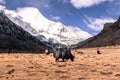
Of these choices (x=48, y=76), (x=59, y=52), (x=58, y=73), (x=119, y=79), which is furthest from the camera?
(x=59, y=52)

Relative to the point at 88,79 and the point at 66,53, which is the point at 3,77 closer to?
the point at 88,79

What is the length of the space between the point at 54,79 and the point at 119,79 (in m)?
5.93

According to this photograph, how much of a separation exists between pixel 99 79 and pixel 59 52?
23.2m

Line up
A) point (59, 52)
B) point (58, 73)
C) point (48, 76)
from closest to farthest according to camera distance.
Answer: point (48, 76)
point (58, 73)
point (59, 52)

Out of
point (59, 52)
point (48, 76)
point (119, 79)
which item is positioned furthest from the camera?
point (59, 52)

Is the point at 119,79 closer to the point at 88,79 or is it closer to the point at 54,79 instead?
the point at 88,79

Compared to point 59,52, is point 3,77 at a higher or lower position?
lower

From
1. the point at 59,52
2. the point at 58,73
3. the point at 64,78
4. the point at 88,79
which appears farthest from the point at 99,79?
the point at 59,52

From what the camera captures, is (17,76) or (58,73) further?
(58,73)

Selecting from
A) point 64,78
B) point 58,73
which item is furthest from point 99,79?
point 58,73

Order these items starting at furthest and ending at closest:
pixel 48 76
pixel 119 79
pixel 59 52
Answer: pixel 59 52
pixel 48 76
pixel 119 79

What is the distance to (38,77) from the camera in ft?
96.9

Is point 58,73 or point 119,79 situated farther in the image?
point 58,73

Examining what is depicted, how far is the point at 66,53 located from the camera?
5244cm
